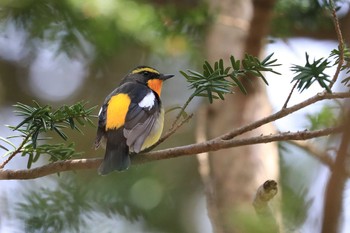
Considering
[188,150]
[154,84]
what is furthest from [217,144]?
[154,84]

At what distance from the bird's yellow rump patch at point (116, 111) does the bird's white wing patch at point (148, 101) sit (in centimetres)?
7

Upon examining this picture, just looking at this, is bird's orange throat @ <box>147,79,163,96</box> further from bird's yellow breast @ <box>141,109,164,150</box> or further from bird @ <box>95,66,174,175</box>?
bird's yellow breast @ <box>141,109,164,150</box>

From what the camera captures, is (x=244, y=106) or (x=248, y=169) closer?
(x=248, y=169)

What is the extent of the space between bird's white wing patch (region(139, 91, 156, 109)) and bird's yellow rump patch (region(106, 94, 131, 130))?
7 centimetres

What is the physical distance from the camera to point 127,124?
8.66 ft

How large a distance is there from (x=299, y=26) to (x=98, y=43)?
1.34 m

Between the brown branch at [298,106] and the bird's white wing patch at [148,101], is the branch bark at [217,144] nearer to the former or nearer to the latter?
the brown branch at [298,106]

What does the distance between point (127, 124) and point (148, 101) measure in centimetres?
31

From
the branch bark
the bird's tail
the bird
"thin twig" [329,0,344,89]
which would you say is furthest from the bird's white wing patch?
"thin twig" [329,0,344,89]

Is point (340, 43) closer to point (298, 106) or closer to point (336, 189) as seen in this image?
point (298, 106)

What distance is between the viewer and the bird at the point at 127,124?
7.87 feet

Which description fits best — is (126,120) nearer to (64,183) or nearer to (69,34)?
(64,183)

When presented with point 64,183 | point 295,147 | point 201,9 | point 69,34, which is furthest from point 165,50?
point 64,183

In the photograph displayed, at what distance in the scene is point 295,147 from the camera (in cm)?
334
